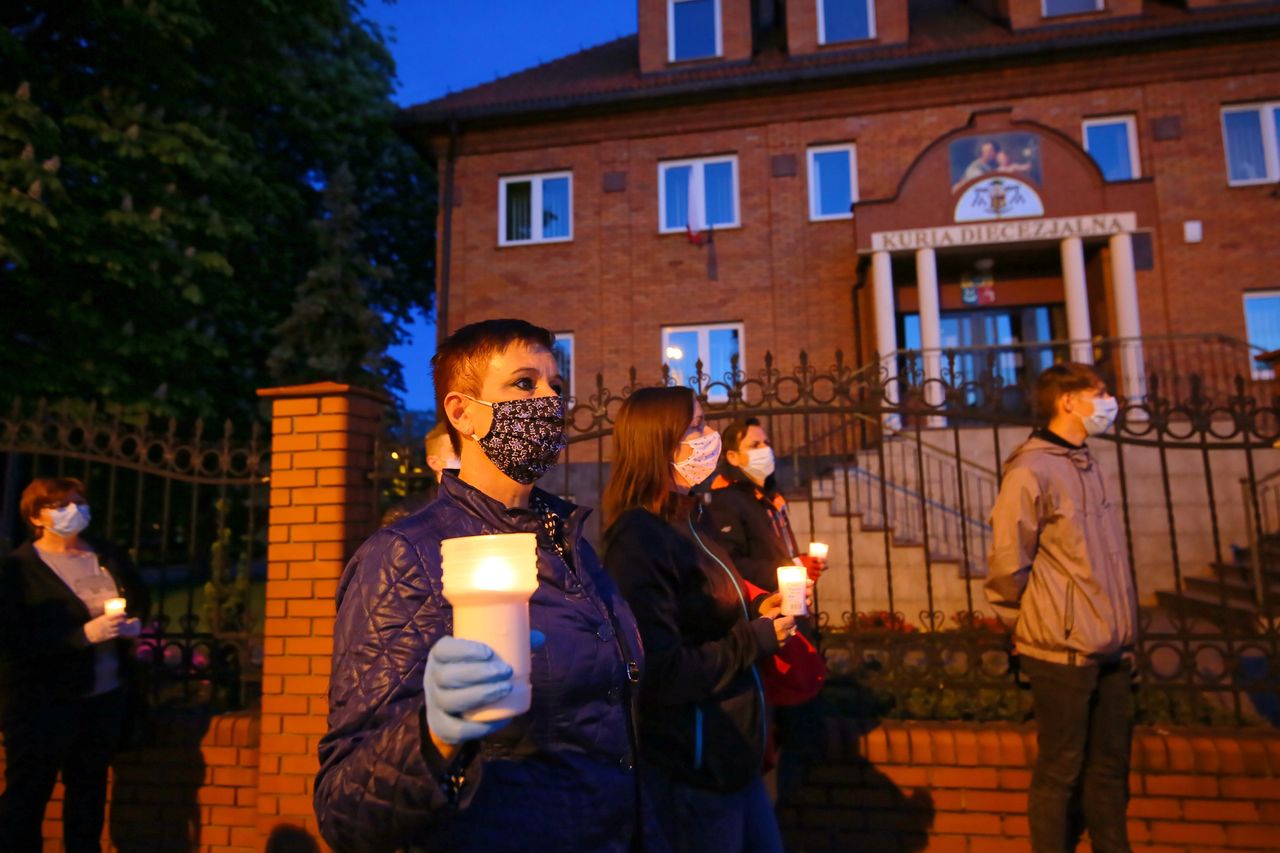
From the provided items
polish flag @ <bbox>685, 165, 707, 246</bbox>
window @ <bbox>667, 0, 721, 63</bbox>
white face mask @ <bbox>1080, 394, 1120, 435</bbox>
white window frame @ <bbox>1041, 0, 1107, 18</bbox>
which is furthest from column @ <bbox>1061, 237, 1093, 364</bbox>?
white face mask @ <bbox>1080, 394, 1120, 435</bbox>

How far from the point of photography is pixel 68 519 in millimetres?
3607

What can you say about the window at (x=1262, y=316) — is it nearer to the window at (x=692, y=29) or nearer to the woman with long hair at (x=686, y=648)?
the window at (x=692, y=29)

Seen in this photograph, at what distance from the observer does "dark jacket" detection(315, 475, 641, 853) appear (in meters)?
1.17

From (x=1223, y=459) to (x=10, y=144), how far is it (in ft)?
46.6

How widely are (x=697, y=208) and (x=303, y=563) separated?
39.7ft

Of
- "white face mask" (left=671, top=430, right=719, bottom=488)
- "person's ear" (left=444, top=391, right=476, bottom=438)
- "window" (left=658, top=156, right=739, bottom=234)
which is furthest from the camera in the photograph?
"window" (left=658, top=156, right=739, bottom=234)

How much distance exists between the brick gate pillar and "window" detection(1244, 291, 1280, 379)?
1484 centimetres

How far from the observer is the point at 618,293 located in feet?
48.8

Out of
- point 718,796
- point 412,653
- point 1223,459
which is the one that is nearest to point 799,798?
point 718,796

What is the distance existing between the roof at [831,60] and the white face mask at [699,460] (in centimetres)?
1338

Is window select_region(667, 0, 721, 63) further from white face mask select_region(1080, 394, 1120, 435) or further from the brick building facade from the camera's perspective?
white face mask select_region(1080, 394, 1120, 435)

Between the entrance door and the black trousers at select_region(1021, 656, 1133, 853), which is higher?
the entrance door

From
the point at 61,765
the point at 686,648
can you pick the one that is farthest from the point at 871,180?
the point at 61,765

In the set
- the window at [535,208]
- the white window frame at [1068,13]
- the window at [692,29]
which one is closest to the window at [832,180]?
the window at [692,29]
